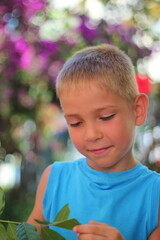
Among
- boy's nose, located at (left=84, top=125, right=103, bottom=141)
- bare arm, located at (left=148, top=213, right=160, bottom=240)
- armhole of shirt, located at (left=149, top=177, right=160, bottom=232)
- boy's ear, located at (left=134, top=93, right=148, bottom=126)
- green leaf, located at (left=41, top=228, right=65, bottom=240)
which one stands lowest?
bare arm, located at (left=148, top=213, right=160, bottom=240)

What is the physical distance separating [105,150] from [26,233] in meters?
0.52

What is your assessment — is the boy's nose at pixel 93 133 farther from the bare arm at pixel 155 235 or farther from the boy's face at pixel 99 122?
the bare arm at pixel 155 235

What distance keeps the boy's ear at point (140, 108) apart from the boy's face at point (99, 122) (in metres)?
0.05

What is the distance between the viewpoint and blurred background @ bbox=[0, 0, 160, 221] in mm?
3812

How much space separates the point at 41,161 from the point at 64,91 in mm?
2752

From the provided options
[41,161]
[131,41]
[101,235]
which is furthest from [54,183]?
[41,161]

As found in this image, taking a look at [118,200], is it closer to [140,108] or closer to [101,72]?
[140,108]

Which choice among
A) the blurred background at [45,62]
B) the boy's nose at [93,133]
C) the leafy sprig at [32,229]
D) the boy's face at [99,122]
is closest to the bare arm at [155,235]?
the boy's face at [99,122]

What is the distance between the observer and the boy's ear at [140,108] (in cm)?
172

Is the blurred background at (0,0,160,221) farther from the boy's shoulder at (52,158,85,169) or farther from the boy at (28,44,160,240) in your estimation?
the boy at (28,44,160,240)

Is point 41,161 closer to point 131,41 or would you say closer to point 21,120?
point 21,120

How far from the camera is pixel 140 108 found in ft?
5.68

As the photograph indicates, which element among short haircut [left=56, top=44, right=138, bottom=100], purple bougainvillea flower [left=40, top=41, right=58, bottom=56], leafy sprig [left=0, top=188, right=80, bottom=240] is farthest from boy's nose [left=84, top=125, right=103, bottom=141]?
purple bougainvillea flower [left=40, top=41, right=58, bottom=56]

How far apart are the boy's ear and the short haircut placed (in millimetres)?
19
